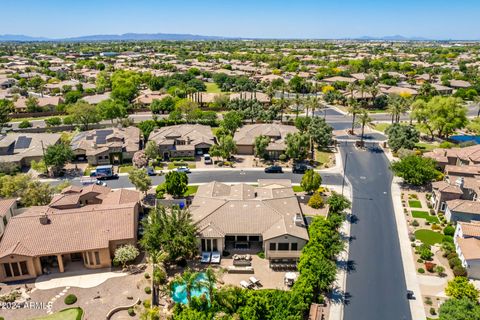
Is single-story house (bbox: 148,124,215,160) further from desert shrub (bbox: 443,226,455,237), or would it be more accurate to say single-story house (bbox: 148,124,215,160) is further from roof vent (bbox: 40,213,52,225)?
desert shrub (bbox: 443,226,455,237)

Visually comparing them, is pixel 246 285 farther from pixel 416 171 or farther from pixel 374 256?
pixel 416 171

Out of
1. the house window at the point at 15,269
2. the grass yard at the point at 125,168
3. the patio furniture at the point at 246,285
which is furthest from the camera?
the grass yard at the point at 125,168

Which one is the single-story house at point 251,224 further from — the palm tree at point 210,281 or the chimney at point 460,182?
the chimney at point 460,182

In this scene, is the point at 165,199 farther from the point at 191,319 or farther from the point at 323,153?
the point at 323,153

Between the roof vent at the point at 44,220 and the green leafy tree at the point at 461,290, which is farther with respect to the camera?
the roof vent at the point at 44,220

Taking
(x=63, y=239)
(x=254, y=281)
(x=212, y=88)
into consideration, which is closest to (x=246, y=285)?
(x=254, y=281)

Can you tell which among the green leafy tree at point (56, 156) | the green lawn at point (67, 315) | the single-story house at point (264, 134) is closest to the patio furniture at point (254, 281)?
the green lawn at point (67, 315)

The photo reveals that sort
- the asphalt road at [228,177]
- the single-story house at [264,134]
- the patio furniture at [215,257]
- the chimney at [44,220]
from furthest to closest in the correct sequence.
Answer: the single-story house at [264,134]
the asphalt road at [228,177]
the chimney at [44,220]
the patio furniture at [215,257]

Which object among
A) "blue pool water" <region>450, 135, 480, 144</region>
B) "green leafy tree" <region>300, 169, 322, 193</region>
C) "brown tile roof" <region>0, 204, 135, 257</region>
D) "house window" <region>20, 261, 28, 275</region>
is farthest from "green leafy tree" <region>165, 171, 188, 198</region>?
"blue pool water" <region>450, 135, 480, 144</region>
